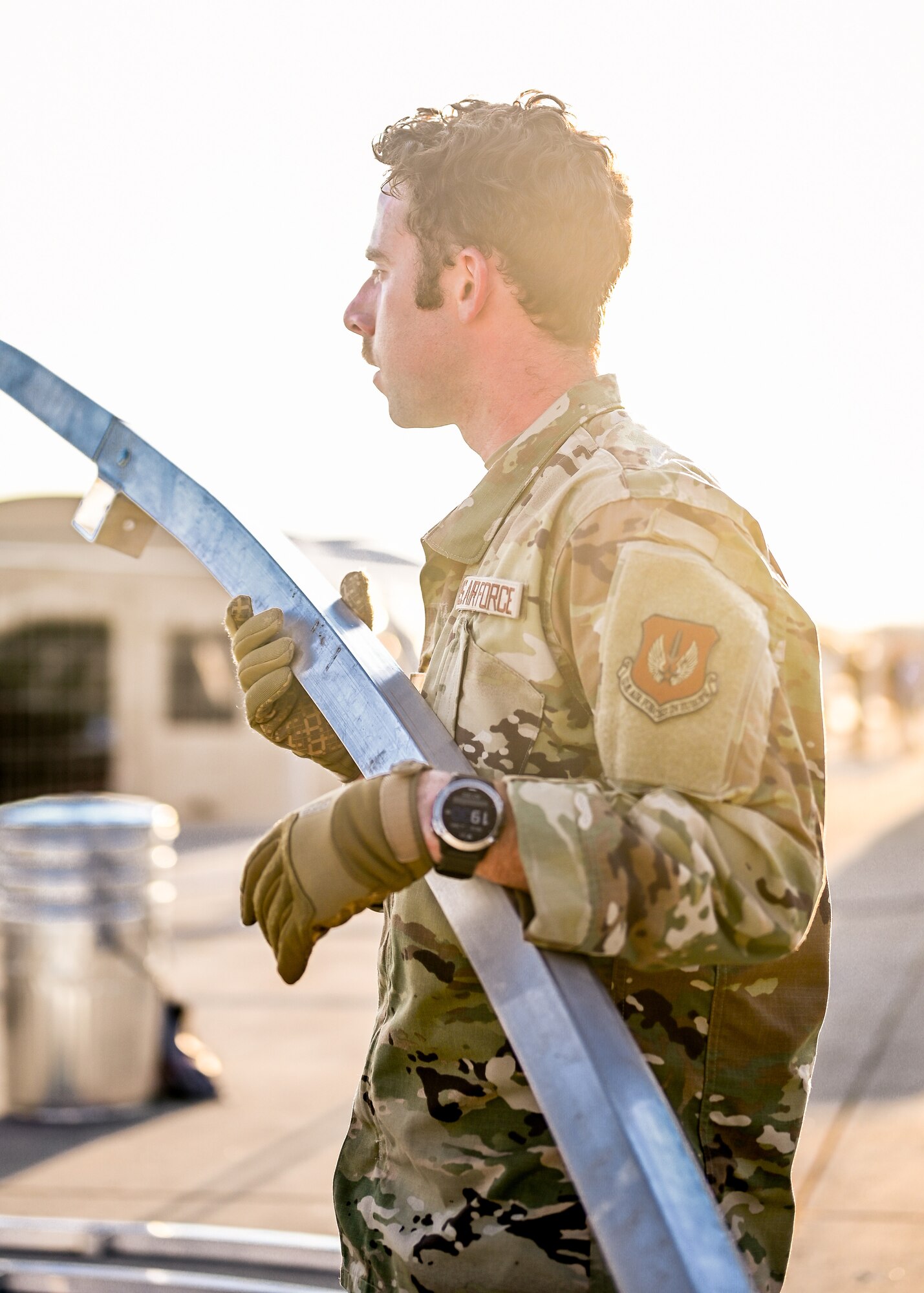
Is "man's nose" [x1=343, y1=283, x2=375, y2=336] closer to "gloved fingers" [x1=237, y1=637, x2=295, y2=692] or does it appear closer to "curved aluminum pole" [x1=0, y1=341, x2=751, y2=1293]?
"curved aluminum pole" [x1=0, y1=341, x2=751, y2=1293]

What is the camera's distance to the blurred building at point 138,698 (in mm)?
14953

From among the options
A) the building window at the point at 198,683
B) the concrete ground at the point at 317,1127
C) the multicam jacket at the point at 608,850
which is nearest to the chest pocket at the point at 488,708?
the multicam jacket at the point at 608,850

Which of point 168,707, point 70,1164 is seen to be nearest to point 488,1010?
point 70,1164

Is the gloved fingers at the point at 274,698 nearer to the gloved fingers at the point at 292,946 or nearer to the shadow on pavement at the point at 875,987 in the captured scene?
the gloved fingers at the point at 292,946

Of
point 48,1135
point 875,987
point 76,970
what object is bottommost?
point 48,1135

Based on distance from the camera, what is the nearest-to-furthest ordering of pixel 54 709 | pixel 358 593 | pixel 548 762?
pixel 548 762, pixel 358 593, pixel 54 709

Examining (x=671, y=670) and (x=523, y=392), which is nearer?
(x=671, y=670)

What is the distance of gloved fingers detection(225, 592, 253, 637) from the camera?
6.47 feet

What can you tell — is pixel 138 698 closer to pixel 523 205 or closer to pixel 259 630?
pixel 259 630

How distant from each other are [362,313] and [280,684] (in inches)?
23.4

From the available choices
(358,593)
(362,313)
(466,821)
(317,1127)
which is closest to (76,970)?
(317,1127)

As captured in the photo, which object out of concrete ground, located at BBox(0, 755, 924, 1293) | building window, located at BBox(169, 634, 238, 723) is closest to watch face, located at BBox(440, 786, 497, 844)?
concrete ground, located at BBox(0, 755, 924, 1293)

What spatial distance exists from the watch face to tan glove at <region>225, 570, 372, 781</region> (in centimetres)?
60

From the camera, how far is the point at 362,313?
6.59 ft
